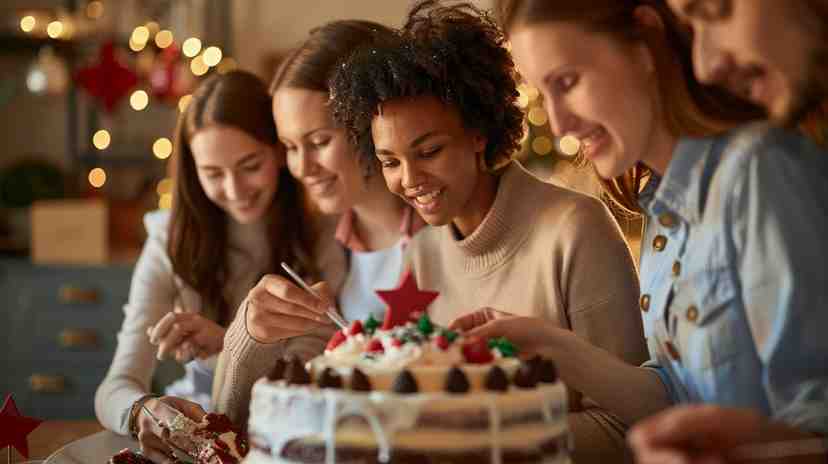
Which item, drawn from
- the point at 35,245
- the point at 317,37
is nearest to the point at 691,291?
the point at 317,37

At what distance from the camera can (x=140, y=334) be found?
2.48 meters

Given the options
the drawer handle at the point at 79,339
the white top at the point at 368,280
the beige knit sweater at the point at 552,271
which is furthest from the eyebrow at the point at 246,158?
the drawer handle at the point at 79,339

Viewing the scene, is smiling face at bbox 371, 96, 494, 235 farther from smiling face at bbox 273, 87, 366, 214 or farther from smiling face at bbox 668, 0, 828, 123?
smiling face at bbox 668, 0, 828, 123

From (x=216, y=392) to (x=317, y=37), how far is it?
77 centimetres

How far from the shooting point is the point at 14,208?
4.80 metres

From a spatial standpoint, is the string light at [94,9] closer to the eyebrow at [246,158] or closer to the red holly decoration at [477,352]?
the eyebrow at [246,158]

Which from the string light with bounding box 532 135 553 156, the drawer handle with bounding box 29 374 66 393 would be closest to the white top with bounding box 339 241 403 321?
the string light with bounding box 532 135 553 156

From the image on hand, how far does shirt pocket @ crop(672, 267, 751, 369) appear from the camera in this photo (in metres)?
1.25

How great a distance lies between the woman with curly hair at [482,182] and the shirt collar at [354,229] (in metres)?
0.32

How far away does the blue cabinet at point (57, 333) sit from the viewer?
443 centimetres

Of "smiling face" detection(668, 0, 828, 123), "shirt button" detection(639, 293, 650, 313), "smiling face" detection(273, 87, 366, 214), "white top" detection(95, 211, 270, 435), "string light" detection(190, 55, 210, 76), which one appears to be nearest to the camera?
"smiling face" detection(668, 0, 828, 123)

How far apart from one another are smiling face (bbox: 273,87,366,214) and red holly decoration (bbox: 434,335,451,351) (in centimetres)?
95

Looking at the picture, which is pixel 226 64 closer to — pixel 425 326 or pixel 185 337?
pixel 185 337

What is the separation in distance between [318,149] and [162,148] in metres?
2.94
